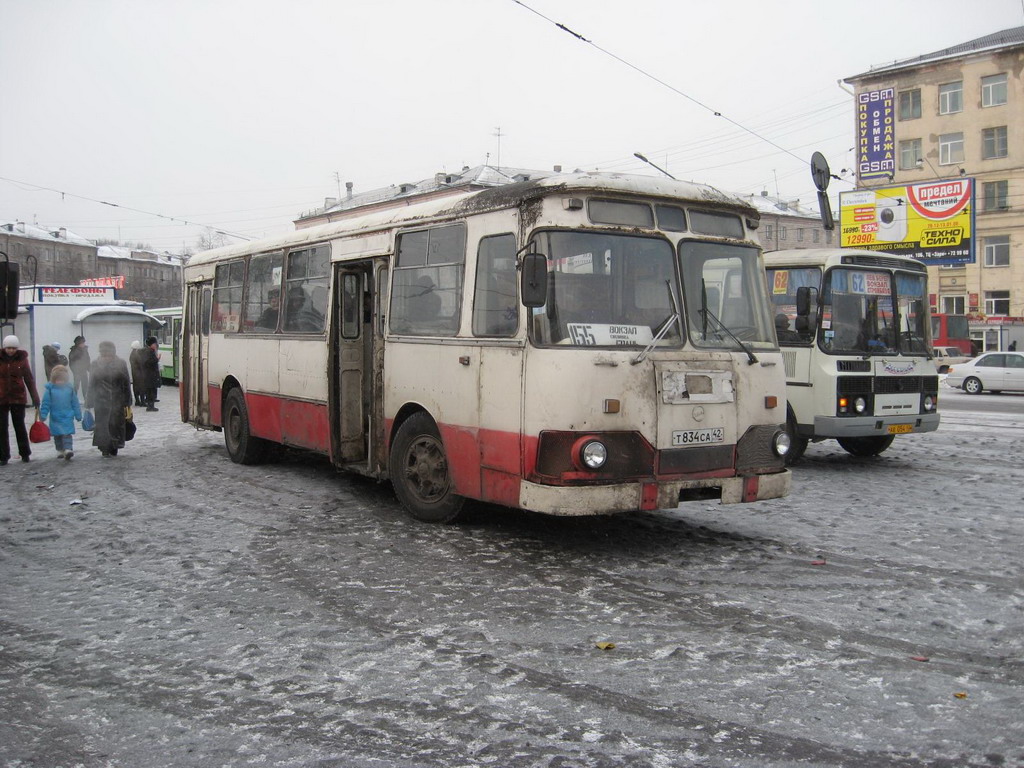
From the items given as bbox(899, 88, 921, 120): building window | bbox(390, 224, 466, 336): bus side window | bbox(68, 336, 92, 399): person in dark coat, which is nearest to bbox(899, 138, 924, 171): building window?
bbox(899, 88, 921, 120): building window

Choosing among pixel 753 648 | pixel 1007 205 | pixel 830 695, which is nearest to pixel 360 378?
pixel 753 648

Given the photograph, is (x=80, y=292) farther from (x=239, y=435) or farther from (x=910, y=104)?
(x=910, y=104)

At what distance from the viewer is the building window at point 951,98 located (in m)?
58.6

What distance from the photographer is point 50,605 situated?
6.32m

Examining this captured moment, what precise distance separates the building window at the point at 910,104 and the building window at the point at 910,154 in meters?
1.47

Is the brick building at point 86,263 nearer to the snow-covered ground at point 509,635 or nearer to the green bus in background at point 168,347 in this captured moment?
the green bus in background at point 168,347

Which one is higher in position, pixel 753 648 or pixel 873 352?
pixel 873 352

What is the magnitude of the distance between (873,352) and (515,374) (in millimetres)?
6900

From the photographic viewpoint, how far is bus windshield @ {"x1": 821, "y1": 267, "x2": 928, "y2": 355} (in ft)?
40.4

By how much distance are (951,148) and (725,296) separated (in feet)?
193

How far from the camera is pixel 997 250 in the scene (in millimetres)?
56719

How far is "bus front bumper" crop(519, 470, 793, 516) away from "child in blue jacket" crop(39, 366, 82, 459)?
952 centimetres

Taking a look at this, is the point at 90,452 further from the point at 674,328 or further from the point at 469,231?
the point at 674,328

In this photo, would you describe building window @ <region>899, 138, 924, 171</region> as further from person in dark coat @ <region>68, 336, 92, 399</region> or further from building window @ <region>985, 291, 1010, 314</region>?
person in dark coat @ <region>68, 336, 92, 399</region>
